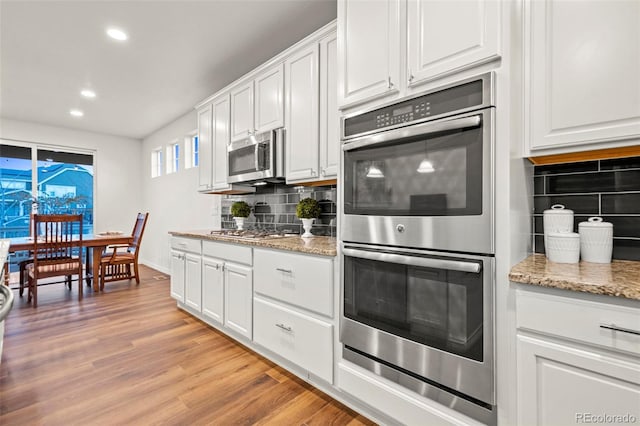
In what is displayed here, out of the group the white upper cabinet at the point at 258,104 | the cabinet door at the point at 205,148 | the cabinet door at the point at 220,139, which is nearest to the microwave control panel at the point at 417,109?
the white upper cabinet at the point at 258,104

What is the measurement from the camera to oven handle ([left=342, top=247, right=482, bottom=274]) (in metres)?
1.24

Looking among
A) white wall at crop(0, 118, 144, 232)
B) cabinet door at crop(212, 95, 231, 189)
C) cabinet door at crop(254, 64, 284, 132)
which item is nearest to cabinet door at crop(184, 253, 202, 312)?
→ cabinet door at crop(212, 95, 231, 189)

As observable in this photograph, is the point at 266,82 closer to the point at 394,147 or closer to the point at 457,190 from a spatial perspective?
the point at 394,147

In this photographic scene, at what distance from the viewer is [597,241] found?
1319 mm

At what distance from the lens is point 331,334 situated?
1802mm

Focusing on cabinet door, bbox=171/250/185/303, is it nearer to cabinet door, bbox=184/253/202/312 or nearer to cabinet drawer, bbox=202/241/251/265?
cabinet door, bbox=184/253/202/312

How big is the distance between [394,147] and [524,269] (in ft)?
2.43

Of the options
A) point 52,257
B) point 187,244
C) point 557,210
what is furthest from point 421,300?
point 52,257

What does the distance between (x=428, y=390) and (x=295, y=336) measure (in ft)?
2.93

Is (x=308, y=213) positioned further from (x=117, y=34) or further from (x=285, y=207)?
(x=117, y=34)

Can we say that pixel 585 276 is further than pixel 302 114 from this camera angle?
No

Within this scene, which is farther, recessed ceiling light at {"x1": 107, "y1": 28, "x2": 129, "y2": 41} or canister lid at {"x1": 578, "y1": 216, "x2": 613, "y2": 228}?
recessed ceiling light at {"x1": 107, "y1": 28, "x2": 129, "y2": 41}

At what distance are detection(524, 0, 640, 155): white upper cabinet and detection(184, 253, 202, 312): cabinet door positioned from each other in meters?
2.84

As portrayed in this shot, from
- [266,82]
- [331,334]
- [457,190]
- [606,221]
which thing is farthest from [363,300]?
[266,82]
